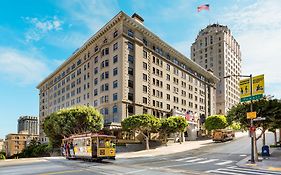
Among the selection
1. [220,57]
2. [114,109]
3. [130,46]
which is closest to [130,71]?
[130,46]

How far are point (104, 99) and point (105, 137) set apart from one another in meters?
37.6

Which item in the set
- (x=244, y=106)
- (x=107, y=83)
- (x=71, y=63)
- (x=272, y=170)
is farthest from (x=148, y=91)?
(x=272, y=170)

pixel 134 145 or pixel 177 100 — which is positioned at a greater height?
pixel 177 100

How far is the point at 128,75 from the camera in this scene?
206 feet

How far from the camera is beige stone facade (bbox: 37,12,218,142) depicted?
2477 inches

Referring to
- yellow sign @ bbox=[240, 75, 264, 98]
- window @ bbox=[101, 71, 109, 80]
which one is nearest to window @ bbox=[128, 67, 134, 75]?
window @ bbox=[101, 71, 109, 80]

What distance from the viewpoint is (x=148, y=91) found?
2692 inches

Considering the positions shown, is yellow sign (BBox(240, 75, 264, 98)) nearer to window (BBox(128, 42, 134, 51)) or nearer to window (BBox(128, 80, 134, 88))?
window (BBox(128, 80, 134, 88))

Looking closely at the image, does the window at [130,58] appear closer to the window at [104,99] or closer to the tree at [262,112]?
the window at [104,99]

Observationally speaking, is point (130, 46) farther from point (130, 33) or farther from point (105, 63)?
point (105, 63)

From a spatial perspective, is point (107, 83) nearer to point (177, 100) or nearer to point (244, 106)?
point (177, 100)

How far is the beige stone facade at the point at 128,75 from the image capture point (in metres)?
62.9

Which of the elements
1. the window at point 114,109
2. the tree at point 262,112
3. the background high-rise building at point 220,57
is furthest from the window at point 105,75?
the background high-rise building at point 220,57

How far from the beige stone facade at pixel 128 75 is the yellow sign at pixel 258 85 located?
3664 centimetres
